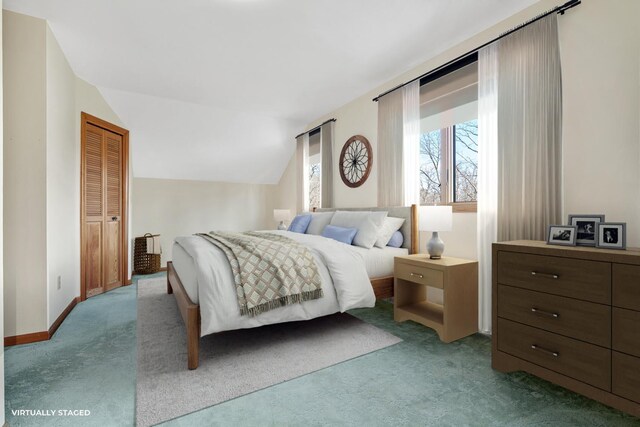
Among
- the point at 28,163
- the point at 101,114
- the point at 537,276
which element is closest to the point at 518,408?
the point at 537,276

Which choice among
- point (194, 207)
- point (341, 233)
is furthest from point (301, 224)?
point (194, 207)

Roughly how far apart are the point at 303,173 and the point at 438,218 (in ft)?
10.8

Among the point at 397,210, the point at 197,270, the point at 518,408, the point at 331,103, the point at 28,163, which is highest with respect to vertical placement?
the point at 331,103

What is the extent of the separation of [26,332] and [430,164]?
3926 mm

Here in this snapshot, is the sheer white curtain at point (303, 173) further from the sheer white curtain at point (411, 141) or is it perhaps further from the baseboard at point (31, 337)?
the baseboard at point (31, 337)

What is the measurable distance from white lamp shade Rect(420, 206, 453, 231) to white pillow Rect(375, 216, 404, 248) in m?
0.64

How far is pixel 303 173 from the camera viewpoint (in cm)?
550

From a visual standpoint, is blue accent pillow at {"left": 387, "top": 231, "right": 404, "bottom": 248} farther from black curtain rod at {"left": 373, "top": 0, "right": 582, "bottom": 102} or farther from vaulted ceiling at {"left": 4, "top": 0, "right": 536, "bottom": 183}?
vaulted ceiling at {"left": 4, "top": 0, "right": 536, "bottom": 183}

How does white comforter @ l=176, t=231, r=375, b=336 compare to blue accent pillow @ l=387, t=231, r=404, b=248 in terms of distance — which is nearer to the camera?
white comforter @ l=176, t=231, r=375, b=336

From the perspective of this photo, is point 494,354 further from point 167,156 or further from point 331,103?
point 167,156

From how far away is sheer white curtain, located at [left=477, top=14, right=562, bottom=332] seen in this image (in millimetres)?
2176

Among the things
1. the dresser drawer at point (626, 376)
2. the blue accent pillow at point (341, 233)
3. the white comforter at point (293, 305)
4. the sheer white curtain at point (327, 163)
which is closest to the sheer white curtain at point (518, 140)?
the dresser drawer at point (626, 376)

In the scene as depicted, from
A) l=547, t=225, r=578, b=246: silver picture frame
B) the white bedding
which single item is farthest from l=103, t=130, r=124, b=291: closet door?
l=547, t=225, r=578, b=246: silver picture frame

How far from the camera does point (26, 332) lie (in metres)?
2.41
